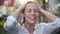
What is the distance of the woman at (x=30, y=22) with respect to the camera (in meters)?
1.34

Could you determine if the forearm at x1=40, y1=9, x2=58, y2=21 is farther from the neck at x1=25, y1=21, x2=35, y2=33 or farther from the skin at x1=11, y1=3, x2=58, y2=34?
the neck at x1=25, y1=21, x2=35, y2=33

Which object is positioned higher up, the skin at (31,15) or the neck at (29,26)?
the skin at (31,15)

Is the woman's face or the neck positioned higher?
the woman's face

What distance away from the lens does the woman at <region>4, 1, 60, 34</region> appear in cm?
134

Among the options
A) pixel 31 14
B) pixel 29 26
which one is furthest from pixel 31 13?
pixel 29 26

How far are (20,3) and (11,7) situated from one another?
91 mm

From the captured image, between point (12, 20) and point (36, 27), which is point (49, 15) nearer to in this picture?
point (36, 27)

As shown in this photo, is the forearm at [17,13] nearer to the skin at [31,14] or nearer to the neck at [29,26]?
the skin at [31,14]

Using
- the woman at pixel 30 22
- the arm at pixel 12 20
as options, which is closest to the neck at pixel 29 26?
the woman at pixel 30 22

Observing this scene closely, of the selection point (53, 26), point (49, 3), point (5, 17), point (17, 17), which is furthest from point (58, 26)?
point (5, 17)

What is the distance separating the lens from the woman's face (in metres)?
1.35

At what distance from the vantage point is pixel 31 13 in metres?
1.37

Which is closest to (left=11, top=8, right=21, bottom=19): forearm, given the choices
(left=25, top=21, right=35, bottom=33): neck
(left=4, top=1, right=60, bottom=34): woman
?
(left=4, top=1, right=60, bottom=34): woman

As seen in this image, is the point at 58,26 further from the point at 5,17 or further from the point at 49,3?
the point at 5,17
